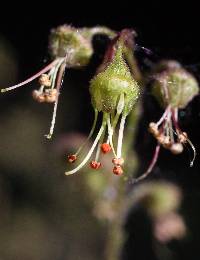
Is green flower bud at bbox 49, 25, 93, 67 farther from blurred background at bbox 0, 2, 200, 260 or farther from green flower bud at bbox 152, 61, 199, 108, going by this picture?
blurred background at bbox 0, 2, 200, 260

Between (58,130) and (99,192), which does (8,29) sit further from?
(99,192)

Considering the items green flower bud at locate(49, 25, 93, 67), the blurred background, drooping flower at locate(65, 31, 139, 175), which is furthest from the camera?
the blurred background

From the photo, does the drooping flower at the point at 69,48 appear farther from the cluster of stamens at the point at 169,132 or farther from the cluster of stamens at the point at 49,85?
the cluster of stamens at the point at 169,132

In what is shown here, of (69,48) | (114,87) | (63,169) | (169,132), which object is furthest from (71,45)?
(63,169)

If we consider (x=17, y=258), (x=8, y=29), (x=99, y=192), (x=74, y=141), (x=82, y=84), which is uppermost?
(x=8, y=29)

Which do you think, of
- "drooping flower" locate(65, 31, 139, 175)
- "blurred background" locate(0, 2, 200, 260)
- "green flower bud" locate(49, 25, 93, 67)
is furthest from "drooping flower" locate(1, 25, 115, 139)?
"blurred background" locate(0, 2, 200, 260)

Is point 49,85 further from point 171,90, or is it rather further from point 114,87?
point 171,90

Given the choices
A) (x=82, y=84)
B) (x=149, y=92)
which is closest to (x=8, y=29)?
(x=82, y=84)
